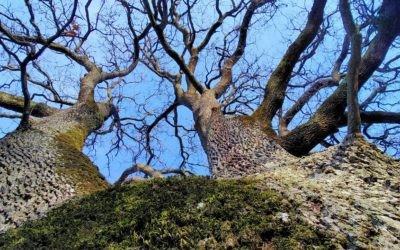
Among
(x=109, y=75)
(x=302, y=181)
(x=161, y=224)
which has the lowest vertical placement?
(x=161, y=224)

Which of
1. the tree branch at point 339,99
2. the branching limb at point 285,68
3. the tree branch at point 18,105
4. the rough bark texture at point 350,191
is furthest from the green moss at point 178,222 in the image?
the tree branch at point 18,105

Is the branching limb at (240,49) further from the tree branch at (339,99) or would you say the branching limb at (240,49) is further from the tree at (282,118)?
the tree branch at (339,99)

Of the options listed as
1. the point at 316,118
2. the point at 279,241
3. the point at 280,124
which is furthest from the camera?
the point at 280,124

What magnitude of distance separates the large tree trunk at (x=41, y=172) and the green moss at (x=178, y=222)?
22.8 inches

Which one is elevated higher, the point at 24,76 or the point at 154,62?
the point at 154,62

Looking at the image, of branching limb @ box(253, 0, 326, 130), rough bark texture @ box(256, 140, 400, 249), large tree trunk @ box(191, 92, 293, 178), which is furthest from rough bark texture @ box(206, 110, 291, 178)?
rough bark texture @ box(256, 140, 400, 249)

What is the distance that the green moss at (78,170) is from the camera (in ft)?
9.96

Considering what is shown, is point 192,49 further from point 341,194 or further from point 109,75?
point 341,194

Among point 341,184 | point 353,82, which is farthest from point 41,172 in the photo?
point 353,82

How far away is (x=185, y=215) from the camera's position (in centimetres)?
161

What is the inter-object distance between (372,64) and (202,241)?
298 centimetres

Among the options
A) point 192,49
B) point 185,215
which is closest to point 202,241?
point 185,215

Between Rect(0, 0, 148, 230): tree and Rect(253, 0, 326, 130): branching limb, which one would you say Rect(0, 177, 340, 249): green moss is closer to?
Rect(0, 0, 148, 230): tree

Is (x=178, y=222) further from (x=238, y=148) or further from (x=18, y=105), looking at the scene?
(x=18, y=105)
